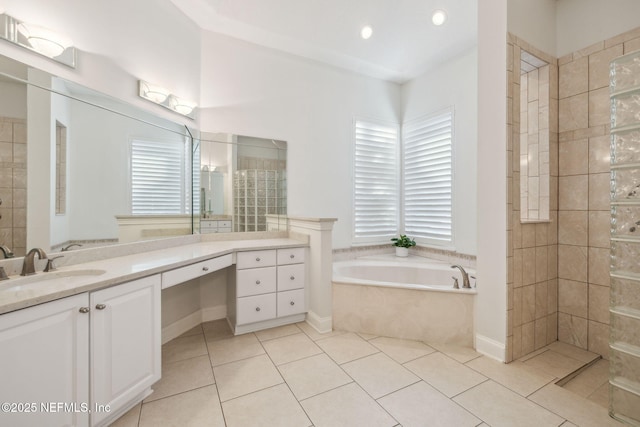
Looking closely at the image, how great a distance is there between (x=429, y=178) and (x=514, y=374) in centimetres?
234

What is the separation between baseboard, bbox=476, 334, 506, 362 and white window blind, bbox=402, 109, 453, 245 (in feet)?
4.56

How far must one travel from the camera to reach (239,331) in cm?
255

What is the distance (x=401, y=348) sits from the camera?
7.61ft

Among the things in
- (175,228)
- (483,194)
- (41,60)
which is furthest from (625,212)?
(41,60)

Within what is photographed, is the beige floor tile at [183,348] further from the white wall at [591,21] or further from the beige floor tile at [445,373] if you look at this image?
the white wall at [591,21]

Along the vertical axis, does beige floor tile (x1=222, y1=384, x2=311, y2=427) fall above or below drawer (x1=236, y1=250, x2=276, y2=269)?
below

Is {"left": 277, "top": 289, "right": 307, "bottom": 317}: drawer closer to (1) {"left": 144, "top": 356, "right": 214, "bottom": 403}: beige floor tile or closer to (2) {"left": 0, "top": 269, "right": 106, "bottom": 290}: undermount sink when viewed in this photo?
(1) {"left": 144, "top": 356, "right": 214, "bottom": 403}: beige floor tile

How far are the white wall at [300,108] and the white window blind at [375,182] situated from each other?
0.48ft

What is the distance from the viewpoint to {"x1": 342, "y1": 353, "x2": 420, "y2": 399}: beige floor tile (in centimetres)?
180

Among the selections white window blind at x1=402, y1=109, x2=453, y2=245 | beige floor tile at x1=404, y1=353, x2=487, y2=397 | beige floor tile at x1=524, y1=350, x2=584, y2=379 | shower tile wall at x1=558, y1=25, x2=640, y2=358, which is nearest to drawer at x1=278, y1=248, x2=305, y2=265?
beige floor tile at x1=404, y1=353, x2=487, y2=397

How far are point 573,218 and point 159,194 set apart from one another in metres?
3.64

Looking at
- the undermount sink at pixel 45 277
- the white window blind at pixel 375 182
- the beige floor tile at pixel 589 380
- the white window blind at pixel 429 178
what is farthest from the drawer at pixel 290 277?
the beige floor tile at pixel 589 380

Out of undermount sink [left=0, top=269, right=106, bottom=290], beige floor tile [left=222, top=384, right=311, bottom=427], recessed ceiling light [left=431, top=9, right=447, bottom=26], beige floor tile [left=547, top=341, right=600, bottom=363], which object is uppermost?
recessed ceiling light [left=431, top=9, right=447, bottom=26]

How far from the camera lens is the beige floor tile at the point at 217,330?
2.53 m
